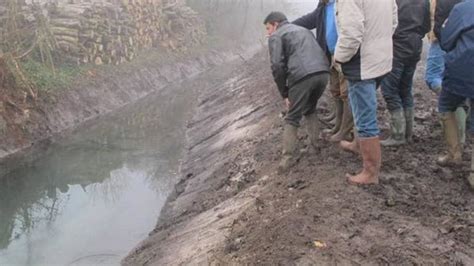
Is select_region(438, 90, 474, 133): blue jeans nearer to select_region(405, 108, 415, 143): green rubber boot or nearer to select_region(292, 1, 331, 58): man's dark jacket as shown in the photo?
select_region(405, 108, 415, 143): green rubber boot

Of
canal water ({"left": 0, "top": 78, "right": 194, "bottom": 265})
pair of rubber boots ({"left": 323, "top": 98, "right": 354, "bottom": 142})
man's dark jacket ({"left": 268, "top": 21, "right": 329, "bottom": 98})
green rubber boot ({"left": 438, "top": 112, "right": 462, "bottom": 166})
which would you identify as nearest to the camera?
green rubber boot ({"left": 438, "top": 112, "right": 462, "bottom": 166})

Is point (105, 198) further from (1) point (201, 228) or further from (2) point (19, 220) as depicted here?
(1) point (201, 228)

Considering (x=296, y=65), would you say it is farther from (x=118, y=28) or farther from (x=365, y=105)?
(x=118, y=28)

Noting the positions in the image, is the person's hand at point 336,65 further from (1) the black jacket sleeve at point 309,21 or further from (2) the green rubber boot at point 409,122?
(2) the green rubber boot at point 409,122

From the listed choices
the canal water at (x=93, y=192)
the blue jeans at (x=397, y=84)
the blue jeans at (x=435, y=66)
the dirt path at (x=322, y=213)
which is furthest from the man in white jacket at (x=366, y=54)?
the canal water at (x=93, y=192)

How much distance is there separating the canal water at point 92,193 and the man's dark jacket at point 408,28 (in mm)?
4777

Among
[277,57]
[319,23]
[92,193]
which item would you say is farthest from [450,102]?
[92,193]

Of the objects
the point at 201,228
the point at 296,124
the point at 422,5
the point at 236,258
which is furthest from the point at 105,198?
the point at 422,5

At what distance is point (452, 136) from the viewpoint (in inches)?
236

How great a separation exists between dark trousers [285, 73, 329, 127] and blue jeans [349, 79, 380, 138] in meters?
0.94

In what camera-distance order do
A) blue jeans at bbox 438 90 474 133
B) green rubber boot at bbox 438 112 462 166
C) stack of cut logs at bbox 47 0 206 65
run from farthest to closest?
stack of cut logs at bbox 47 0 206 65, green rubber boot at bbox 438 112 462 166, blue jeans at bbox 438 90 474 133

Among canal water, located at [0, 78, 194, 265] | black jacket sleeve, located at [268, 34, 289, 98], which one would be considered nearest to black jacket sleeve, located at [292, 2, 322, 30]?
black jacket sleeve, located at [268, 34, 289, 98]

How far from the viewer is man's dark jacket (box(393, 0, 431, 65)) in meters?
6.14

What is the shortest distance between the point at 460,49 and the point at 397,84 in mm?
1129
